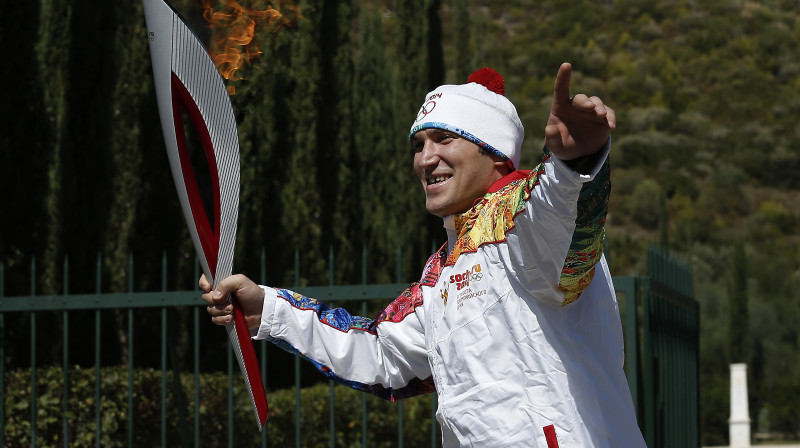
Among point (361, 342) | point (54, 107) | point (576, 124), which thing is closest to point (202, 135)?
point (361, 342)

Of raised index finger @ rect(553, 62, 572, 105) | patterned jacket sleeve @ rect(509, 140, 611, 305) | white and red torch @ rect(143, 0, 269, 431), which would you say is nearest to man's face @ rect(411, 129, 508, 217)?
patterned jacket sleeve @ rect(509, 140, 611, 305)

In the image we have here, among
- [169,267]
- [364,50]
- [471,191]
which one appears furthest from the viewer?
[364,50]

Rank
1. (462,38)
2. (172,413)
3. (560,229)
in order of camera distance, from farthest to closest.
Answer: (462,38) → (172,413) → (560,229)

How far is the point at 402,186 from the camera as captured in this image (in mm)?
13875

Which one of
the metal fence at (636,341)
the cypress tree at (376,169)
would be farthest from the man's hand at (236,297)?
the cypress tree at (376,169)

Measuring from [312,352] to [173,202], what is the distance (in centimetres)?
735

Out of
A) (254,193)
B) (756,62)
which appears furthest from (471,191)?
(756,62)

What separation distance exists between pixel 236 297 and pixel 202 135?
45 cm

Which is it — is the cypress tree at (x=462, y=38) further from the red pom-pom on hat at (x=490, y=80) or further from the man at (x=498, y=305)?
the man at (x=498, y=305)

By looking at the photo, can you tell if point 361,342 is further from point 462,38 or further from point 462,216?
point 462,38

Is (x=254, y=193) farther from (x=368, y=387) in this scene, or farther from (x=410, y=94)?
(x=368, y=387)

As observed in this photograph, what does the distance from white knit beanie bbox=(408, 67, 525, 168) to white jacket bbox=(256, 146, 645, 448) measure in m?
0.21

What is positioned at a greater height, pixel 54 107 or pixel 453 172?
pixel 54 107

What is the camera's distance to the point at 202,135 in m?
2.83
